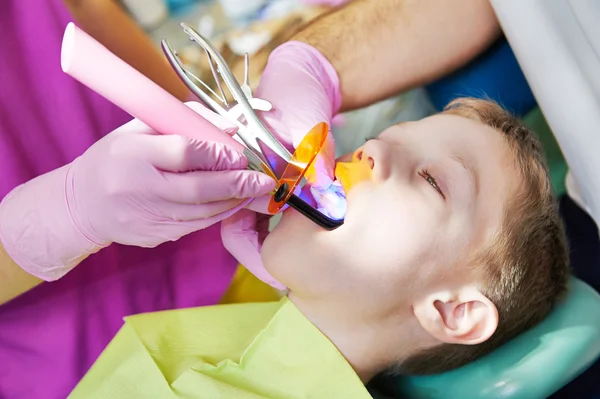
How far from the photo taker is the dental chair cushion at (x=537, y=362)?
1.20 metres

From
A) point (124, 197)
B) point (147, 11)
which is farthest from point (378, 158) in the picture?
point (147, 11)

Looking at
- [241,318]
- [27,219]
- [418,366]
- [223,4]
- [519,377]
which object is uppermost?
[223,4]

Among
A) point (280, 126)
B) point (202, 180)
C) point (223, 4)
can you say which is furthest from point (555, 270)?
point (223, 4)

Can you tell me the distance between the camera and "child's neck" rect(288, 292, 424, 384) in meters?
1.13

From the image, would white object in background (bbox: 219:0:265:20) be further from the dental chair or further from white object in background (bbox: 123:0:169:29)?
the dental chair

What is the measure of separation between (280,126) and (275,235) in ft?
0.78

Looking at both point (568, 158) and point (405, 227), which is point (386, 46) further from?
point (405, 227)

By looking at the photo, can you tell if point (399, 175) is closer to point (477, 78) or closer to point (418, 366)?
point (418, 366)

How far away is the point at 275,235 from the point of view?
3.59 feet

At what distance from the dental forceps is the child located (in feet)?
0.33

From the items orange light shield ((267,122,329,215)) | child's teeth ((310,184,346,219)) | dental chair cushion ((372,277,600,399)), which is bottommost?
dental chair cushion ((372,277,600,399))

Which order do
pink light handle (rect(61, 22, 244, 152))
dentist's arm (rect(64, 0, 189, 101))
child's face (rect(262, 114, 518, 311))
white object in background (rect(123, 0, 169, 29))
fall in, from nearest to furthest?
pink light handle (rect(61, 22, 244, 152)) → child's face (rect(262, 114, 518, 311)) → dentist's arm (rect(64, 0, 189, 101)) → white object in background (rect(123, 0, 169, 29))

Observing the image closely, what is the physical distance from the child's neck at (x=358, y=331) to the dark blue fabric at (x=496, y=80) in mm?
664

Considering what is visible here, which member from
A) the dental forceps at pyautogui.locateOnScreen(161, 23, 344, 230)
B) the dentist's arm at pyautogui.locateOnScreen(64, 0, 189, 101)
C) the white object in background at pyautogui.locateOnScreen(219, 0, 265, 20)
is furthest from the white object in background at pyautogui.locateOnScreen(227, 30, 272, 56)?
the dental forceps at pyautogui.locateOnScreen(161, 23, 344, 230)
